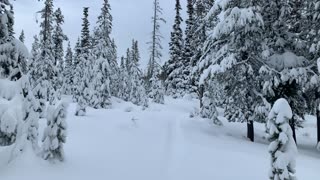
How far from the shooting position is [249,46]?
20.1 metres

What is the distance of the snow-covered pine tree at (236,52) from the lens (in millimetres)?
19438

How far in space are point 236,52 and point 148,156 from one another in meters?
8.33

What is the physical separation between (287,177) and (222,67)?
441 inches

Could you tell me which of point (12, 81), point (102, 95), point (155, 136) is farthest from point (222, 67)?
point (102, 95)

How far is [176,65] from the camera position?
5619 cm

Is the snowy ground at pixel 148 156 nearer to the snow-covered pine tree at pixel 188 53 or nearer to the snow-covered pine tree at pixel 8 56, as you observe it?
the snow-covered pine tree at pixel 8 56

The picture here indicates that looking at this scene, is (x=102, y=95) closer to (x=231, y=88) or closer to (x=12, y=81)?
(x=231, y=88)

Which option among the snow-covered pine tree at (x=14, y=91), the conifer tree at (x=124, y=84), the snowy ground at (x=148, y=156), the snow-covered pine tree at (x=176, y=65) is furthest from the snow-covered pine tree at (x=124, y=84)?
the snow-covered pine tree at (x=14, y=91)

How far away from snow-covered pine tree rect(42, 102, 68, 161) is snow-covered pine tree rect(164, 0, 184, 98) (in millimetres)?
43128

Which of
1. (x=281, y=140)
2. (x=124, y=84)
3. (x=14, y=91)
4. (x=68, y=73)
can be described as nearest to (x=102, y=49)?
(x=124, y=84)

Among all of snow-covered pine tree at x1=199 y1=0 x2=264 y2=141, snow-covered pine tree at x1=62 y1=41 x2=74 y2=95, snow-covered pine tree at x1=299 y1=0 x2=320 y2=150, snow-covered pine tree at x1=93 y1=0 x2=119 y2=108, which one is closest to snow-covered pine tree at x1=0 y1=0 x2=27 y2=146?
snow-covered pine tree at x1=199 y1=0 x2=264 y2=141

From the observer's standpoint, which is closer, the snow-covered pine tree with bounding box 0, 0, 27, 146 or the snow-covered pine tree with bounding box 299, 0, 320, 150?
the snow-covered pine tree with bounding box 0, 0, 27, 146

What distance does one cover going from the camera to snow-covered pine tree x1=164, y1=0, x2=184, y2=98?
55.4m

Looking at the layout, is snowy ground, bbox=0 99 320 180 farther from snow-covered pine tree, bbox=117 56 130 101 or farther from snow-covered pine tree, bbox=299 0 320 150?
snow-covered pine tree, bbox=117 56 130 101
